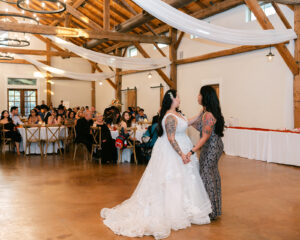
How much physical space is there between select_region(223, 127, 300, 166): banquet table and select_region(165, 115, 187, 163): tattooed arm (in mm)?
3973

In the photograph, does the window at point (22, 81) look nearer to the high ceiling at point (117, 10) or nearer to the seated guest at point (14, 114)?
the high ceiling at point (117, 10)

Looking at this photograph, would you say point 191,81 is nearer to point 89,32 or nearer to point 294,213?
point 89,32

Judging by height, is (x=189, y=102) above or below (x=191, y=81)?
below

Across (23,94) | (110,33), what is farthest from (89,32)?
(23,94)

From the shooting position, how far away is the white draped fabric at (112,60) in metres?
8.16

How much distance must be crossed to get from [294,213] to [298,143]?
3.00 m

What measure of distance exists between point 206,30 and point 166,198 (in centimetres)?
315

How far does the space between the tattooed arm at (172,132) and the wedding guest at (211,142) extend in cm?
11

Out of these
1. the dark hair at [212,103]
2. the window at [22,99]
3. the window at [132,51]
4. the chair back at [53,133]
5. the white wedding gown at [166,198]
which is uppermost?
the window at [132,51]

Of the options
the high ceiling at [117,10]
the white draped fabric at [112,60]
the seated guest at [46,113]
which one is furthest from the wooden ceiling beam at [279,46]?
the seated guest at [46,113]

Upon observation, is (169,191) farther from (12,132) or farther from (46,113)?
(46,113)

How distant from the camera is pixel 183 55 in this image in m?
11.1

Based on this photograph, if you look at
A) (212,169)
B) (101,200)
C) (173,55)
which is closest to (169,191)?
(212,169)

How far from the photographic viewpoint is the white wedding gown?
304cm
